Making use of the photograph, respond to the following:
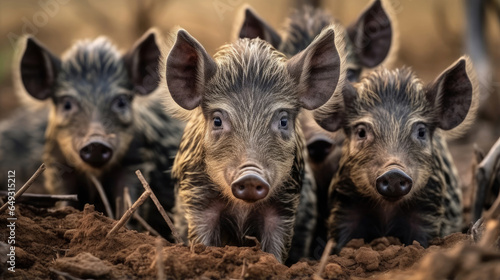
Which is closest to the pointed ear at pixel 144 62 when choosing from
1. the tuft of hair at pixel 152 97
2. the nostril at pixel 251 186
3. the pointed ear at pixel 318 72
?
the tuft of hair at pixel 152 97

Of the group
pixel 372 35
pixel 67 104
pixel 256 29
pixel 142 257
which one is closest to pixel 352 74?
pixel 372 35

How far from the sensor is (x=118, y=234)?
14.8ft

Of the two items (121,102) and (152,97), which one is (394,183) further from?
(152,97)

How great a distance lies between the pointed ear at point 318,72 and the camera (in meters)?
4.98

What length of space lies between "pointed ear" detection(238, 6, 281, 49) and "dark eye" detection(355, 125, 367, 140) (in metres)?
2.08

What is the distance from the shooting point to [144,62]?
707cm

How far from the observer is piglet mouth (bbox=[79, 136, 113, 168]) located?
243 inches

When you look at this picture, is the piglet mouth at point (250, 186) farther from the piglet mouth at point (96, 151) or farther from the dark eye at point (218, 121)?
the piglet mouth at point (96, 151)

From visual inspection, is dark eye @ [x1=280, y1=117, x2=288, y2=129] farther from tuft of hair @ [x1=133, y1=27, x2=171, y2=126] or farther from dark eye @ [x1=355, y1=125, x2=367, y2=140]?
tuft of hair @ [x1=133, y1=27, x2=171, y2=126]

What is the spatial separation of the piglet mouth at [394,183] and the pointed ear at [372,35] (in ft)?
9.75

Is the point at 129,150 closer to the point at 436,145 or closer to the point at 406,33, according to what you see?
the point at 436,145

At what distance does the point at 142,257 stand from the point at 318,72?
6.43ft

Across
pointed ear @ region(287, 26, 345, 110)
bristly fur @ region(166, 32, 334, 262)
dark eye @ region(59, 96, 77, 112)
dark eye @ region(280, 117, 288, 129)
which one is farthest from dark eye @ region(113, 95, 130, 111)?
dark eye @ region(280, 117, 288, 129)

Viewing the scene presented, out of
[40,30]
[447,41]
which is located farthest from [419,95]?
[40,30]
